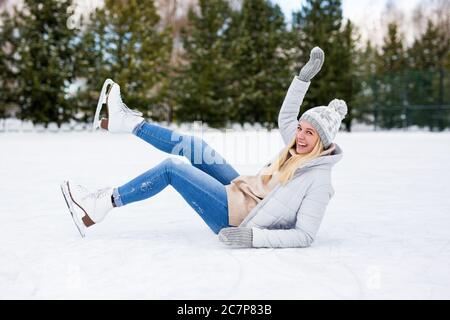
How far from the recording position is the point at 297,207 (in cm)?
257

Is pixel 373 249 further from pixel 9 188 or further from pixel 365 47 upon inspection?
pixel 365 47

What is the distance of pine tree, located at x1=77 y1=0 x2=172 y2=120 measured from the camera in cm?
1975

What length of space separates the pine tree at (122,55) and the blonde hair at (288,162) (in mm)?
17601

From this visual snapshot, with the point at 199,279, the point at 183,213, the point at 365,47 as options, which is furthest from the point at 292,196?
the point at 365,47

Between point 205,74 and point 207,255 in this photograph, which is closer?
point 207,255

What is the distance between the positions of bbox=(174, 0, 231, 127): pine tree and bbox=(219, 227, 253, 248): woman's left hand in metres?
18.8

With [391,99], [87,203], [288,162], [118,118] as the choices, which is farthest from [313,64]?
[391,99]

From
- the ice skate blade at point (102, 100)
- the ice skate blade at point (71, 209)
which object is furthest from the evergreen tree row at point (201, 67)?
the ice skate blade at point (71, 209)

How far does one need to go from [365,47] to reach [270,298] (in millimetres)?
29497

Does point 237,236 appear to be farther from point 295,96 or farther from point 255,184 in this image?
point 295,96

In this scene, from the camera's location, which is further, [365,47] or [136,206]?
[365,47]

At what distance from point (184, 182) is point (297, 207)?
0.59m

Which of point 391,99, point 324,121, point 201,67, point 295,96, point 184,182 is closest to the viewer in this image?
point 324,121

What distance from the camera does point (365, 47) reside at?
2956 cm
